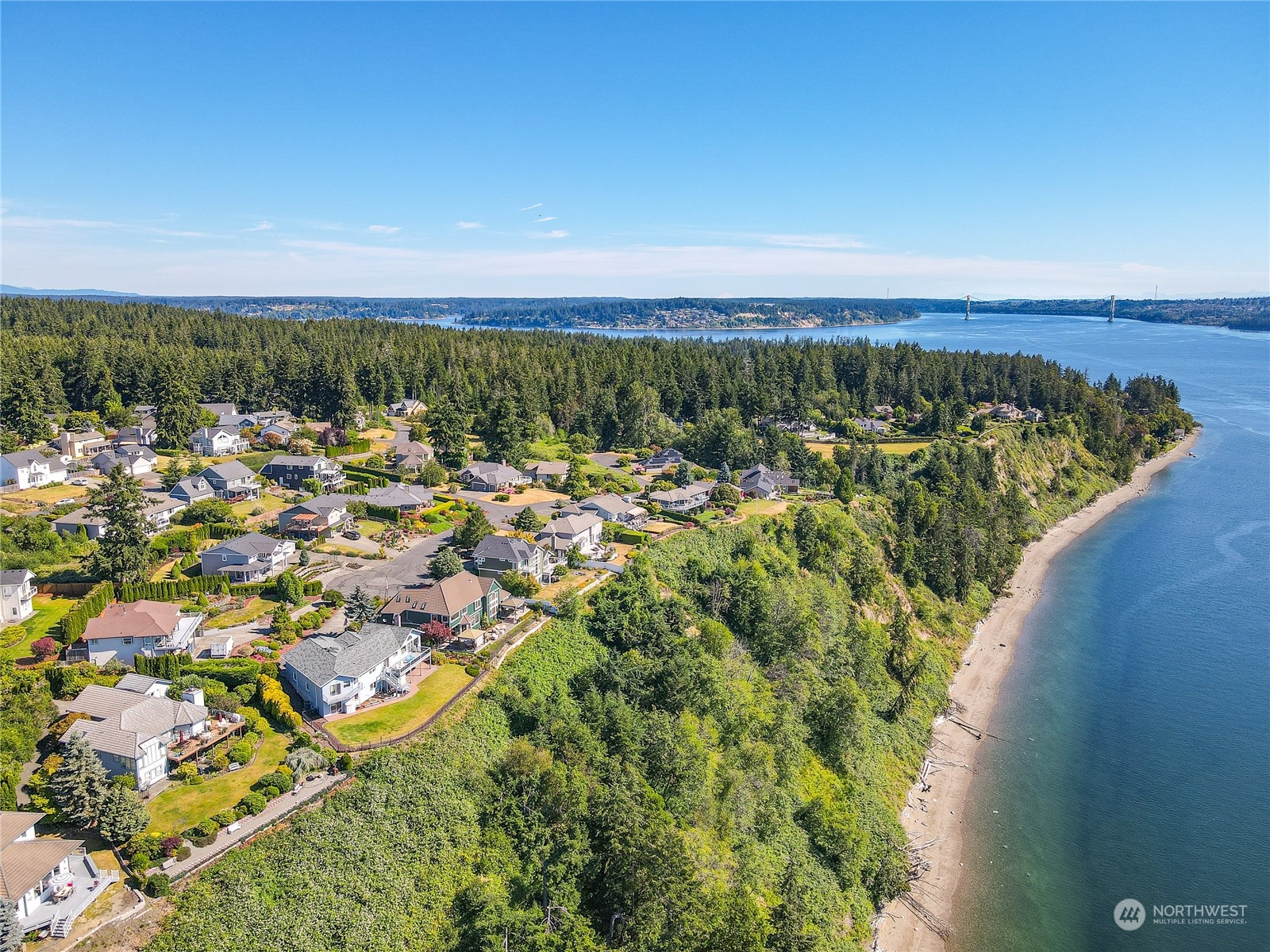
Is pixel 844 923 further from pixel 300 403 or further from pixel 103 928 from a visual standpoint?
pixel 300 403

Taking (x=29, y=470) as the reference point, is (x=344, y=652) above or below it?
below

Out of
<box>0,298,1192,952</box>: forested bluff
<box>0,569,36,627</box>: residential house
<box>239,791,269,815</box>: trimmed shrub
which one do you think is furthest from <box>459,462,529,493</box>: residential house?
<box>239,791,269,815</box>: trimmed shrub

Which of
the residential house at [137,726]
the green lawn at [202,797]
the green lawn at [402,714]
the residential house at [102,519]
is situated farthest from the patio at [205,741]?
the residential house at [102,519]

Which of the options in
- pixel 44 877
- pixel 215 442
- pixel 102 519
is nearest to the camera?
pixel 44 877

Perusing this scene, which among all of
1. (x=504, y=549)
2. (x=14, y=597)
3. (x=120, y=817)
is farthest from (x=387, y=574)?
(x=120, y=817)

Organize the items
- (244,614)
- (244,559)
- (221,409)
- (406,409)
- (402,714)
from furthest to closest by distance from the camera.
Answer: (406,409), (221,409), (244,559), (244,614), (402,714)

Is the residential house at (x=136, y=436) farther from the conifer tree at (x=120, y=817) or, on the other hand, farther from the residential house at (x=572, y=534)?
the conifer tree at (x=120, y=817)

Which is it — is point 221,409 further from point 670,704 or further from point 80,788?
point 670,704

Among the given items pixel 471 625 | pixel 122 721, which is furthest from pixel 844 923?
pixel 122 721
